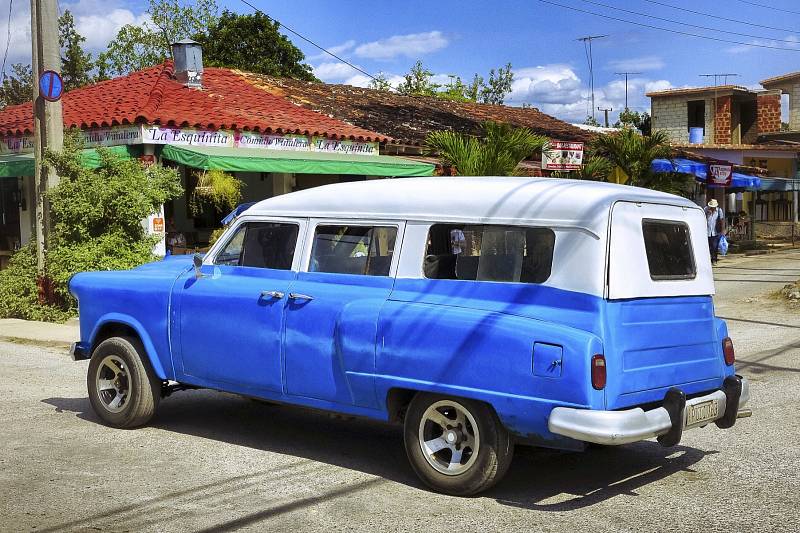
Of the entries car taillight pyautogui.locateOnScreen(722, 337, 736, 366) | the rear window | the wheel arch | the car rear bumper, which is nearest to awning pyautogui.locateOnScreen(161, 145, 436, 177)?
the wheel arch

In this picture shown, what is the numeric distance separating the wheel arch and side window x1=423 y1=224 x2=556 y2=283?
8.07 ft

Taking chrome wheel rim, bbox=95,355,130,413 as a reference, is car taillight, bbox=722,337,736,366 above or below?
above

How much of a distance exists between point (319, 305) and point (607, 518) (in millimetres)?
2268

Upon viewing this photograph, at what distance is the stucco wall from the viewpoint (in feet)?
144

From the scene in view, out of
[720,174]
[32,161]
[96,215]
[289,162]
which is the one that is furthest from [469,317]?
[720,174]

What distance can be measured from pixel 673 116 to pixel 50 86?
114ft

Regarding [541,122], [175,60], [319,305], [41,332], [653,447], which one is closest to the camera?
[319,305]

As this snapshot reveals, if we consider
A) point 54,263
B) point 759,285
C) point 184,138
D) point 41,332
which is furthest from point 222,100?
point 759,285

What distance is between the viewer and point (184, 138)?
58.5 ft

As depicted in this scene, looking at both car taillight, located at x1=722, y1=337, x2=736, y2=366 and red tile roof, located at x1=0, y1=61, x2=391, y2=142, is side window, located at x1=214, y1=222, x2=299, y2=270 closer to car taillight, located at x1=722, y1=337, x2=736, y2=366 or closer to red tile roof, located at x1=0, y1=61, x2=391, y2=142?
car taillight, located at x1=722, y1=337, x2=736, y2=366

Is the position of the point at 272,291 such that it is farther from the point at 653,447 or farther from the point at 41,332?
the point at 41,332

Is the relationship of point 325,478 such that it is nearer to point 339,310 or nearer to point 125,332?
point 339,310

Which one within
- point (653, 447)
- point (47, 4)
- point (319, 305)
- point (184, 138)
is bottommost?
point (653, 447)

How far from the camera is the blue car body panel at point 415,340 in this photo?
543 centimetres
